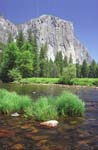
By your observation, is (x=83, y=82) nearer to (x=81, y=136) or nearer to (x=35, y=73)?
(x=35, y=73)

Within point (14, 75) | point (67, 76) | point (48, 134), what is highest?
point (14, 75)

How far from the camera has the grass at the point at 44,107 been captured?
14.6 m

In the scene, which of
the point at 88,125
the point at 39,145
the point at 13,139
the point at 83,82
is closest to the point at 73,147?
the point at 39,145

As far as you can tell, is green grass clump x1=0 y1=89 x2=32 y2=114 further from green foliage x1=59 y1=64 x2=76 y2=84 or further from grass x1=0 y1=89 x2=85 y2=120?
green foliage x1=59 y1=64 x2=76 y2=84

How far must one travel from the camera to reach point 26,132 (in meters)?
11.9

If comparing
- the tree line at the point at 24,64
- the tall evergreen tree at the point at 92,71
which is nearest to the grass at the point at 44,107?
the tree line at the point at 24,64

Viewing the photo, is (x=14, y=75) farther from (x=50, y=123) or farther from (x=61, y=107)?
(x=50, y=123)

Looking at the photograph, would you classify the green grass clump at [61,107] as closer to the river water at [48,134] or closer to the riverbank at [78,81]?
the river water at [48,134]

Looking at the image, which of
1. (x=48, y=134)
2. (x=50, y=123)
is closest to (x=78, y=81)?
(x=50, y=123)

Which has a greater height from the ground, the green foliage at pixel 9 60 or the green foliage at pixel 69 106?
the green foliage at pixel 9 60

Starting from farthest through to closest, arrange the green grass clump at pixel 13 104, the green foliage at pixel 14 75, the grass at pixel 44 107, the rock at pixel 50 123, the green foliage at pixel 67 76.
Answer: the green foliage at pixel 14 75, the green foliage at pixel 67 76, the green grass clump at pixel 13 104, the grass at pixel 44 107, the rock at pixel 50 123

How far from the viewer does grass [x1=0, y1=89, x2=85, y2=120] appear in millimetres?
14609

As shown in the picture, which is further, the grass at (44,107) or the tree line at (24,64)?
the tree line at (24,64)

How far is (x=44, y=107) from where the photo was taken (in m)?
14.7
